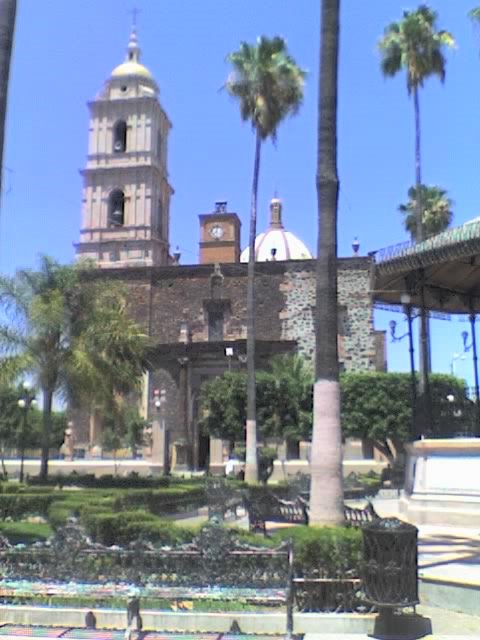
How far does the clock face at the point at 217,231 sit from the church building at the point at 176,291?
4.45m

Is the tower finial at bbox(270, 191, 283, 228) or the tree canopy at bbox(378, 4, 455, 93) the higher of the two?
the tower finial at bbox(270, 191, 283, 228)

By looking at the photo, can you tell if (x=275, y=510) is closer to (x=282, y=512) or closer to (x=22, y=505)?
(x=282, y=512)

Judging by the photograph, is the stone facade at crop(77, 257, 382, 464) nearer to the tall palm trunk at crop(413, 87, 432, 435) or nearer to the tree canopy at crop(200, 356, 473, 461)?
the tree canopy at crop(200, 356, 473, 461)

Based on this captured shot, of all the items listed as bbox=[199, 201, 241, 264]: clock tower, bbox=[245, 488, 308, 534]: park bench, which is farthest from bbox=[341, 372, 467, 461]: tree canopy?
bbox=[199, 201, 241, 264]: clock tower

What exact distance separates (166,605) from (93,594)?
0.82m

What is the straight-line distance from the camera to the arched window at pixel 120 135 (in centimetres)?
6159

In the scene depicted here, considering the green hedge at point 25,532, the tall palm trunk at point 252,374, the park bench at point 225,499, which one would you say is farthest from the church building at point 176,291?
the green hedge at point 25,532

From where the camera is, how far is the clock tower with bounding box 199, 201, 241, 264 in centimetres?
6300

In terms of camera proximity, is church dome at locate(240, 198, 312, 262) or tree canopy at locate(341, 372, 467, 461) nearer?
tree canopy at locate(341, 372, 467, 461)

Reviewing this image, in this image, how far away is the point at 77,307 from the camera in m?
25.2

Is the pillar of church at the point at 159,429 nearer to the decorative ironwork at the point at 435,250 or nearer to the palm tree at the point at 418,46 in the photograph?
the palm tree at the point at 418,46

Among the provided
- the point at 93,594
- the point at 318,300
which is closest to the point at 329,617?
the point at 93,594

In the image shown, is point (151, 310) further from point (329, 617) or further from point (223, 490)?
point (329, 617)

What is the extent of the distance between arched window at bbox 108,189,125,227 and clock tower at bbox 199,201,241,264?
7315 mm
